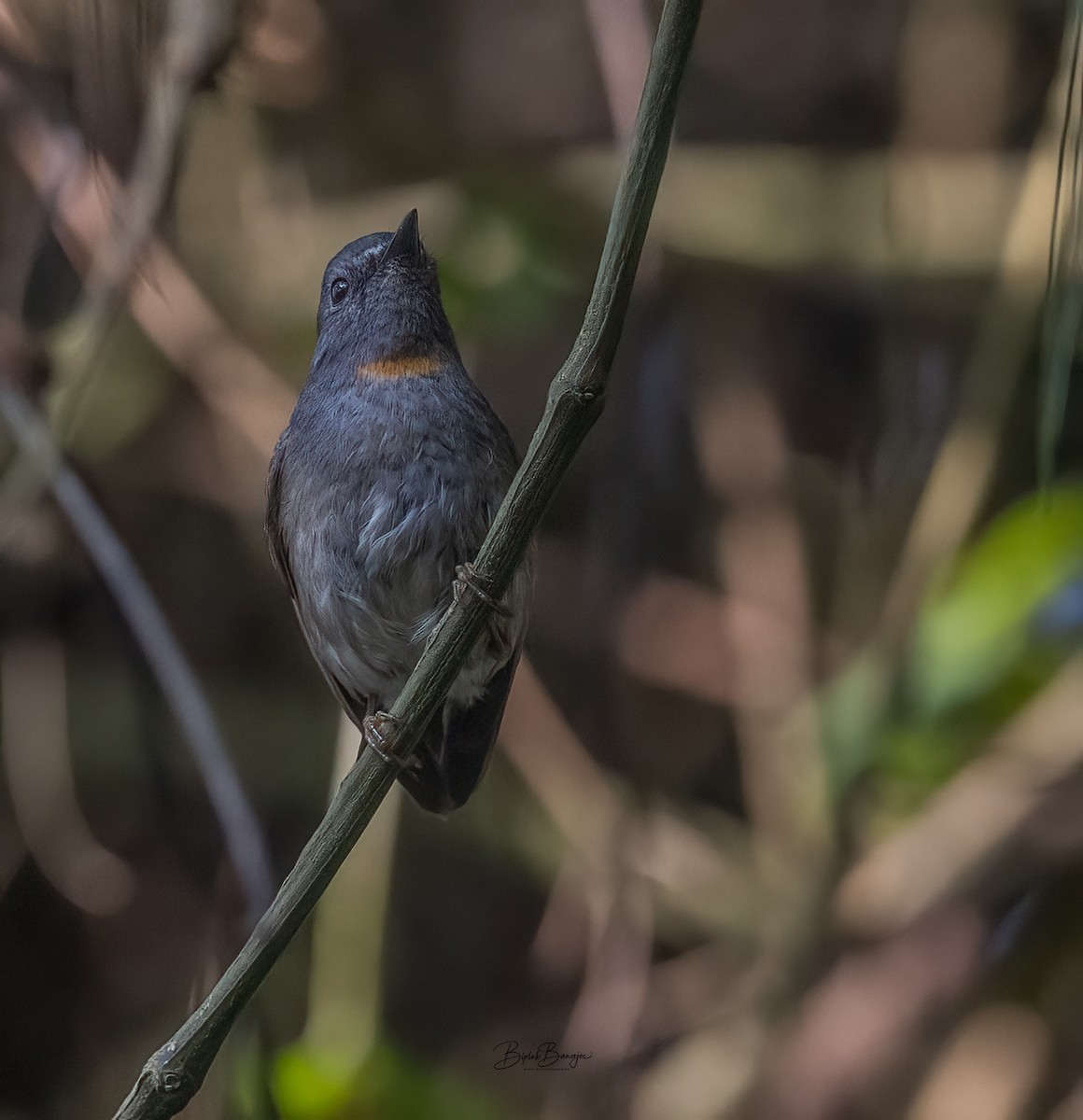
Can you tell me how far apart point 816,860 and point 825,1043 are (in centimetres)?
41

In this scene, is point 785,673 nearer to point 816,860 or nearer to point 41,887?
point 816,860

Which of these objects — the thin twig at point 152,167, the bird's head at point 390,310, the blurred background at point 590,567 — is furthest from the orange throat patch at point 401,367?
the thin twig at point 152,167

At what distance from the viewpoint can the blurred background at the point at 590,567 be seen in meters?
Result: 2.59

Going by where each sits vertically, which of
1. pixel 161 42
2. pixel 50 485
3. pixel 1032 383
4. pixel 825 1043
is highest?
pixel 161 42

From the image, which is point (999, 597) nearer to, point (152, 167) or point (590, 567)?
point (590, 567)

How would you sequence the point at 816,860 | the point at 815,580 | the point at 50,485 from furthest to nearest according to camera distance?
the point at 815,580, the point at 816,860, the point at 50,485

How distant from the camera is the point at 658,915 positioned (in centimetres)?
290

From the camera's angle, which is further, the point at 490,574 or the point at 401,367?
the point at 401,367

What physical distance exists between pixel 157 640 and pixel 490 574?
1.61 metres

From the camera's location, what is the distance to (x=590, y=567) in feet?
9.86

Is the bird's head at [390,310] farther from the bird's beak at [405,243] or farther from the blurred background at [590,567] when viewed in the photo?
the blurred background at [590,567]

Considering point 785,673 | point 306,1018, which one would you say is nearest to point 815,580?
point 785,673

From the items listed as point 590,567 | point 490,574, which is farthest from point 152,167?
point 490,574

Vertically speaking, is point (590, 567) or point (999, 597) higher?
point (999, 597)
